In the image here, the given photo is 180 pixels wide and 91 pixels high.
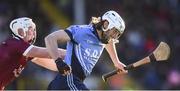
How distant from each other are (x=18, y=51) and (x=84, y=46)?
2.30 ft

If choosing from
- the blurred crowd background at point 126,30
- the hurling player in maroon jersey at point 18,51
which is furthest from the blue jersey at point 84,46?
the blurred crowd background at point 126,30

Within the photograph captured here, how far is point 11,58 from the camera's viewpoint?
8641mm

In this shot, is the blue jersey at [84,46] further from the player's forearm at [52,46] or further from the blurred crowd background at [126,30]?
the blurred crowd background at [126,30]

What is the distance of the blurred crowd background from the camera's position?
13273 millimetres

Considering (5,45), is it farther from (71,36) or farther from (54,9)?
(54,9)

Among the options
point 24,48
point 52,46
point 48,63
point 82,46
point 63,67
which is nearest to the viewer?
point 63,67

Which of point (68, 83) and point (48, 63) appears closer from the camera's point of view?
point (68, 83)

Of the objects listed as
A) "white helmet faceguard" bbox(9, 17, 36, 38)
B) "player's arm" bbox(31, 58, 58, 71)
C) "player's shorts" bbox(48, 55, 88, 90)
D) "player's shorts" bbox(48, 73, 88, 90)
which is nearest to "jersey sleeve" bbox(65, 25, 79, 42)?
"player's shorts" bbox(48, 55, 88, 90)

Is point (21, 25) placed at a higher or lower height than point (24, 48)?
higher

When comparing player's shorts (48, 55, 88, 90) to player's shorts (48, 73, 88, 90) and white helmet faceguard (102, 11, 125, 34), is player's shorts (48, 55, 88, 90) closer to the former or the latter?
player's shorts (48, 73, 88, 90)

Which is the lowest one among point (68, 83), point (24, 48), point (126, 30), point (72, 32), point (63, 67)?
point (126, 30)

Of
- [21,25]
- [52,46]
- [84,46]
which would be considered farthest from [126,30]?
[52,46]

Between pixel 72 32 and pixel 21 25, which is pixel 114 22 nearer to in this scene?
pixel 72 32

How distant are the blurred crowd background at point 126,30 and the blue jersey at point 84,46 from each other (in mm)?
4647
